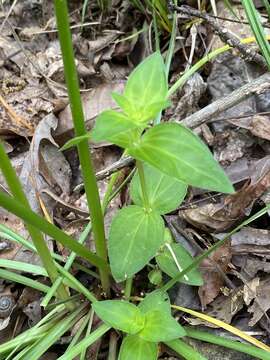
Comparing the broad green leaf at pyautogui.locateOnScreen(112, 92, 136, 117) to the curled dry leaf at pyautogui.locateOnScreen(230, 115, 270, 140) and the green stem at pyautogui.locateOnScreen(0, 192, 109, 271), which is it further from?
the curled dry leaf at pyautogui.locateOnScreen(230, 115, 270, 140)

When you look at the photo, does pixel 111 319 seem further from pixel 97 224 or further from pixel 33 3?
pixel 33 3

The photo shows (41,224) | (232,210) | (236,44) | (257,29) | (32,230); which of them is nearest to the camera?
(41,224)

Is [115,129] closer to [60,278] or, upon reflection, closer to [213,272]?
[60,278]

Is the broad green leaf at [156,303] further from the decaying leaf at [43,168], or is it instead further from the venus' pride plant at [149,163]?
the decaying leaf at [43,168]

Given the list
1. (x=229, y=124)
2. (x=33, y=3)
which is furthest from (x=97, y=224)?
(x=33, y=3)

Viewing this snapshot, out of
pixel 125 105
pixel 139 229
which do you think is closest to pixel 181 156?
pixel 125 105

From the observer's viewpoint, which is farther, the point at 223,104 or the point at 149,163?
the point at 223,104

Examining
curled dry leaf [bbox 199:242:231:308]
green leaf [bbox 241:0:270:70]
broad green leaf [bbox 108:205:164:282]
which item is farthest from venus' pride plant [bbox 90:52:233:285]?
green leaf [bbox 241:0:270:70]
